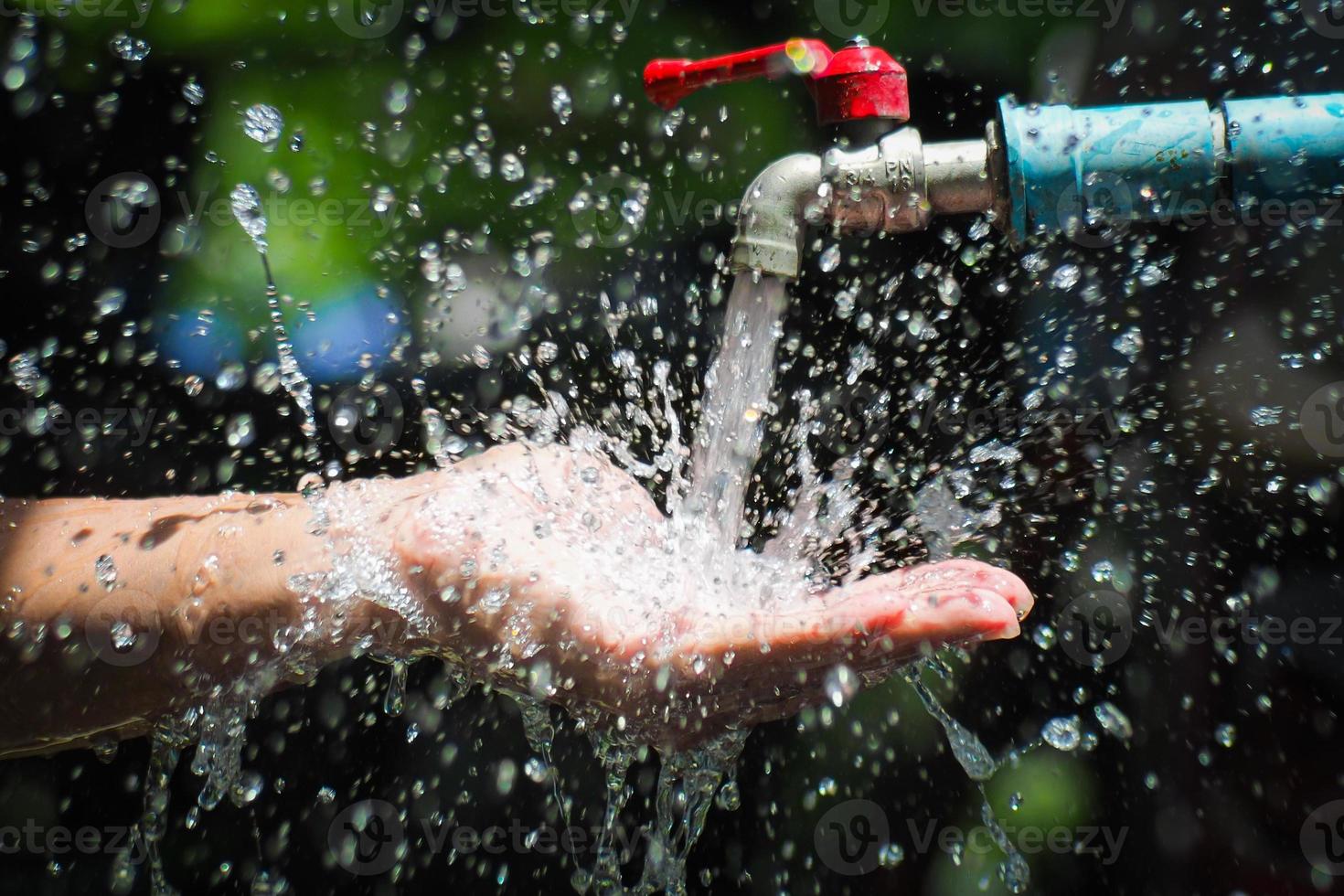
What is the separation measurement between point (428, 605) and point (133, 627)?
1.23ft

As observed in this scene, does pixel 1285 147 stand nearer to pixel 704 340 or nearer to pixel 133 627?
pixel 704 340

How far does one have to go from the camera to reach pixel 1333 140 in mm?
Result: 1134

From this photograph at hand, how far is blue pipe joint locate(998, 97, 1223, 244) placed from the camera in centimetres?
116

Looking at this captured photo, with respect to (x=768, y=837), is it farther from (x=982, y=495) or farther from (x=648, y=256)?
(x=648, y=256)

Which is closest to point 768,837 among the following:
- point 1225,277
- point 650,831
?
point 650,831

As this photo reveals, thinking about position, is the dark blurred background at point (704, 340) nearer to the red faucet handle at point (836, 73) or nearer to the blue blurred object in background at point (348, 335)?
the blue blurred object in background at point (348, 335)

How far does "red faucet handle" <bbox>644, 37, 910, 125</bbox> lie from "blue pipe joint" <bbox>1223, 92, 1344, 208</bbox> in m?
0.36

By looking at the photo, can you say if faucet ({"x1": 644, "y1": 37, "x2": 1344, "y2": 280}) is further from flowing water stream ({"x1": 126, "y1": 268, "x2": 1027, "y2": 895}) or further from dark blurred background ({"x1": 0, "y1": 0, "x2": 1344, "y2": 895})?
dark blurred background ({"x1": 0, "y1": 0, "x2": 1344, "y2": 895})

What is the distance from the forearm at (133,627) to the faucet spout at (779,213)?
2.17ft

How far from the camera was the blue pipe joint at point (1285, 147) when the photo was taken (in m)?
1.14

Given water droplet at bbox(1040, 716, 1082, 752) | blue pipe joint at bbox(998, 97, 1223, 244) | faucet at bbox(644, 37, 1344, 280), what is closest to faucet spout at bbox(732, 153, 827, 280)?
faucet at bbox(644, 37, 1344, 280)

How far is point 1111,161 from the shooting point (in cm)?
118

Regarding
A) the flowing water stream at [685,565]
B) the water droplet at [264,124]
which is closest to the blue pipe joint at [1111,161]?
the flowing water stream at [685,565]

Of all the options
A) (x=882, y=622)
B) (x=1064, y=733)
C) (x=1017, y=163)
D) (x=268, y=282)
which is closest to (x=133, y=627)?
(x=268, y=282)
